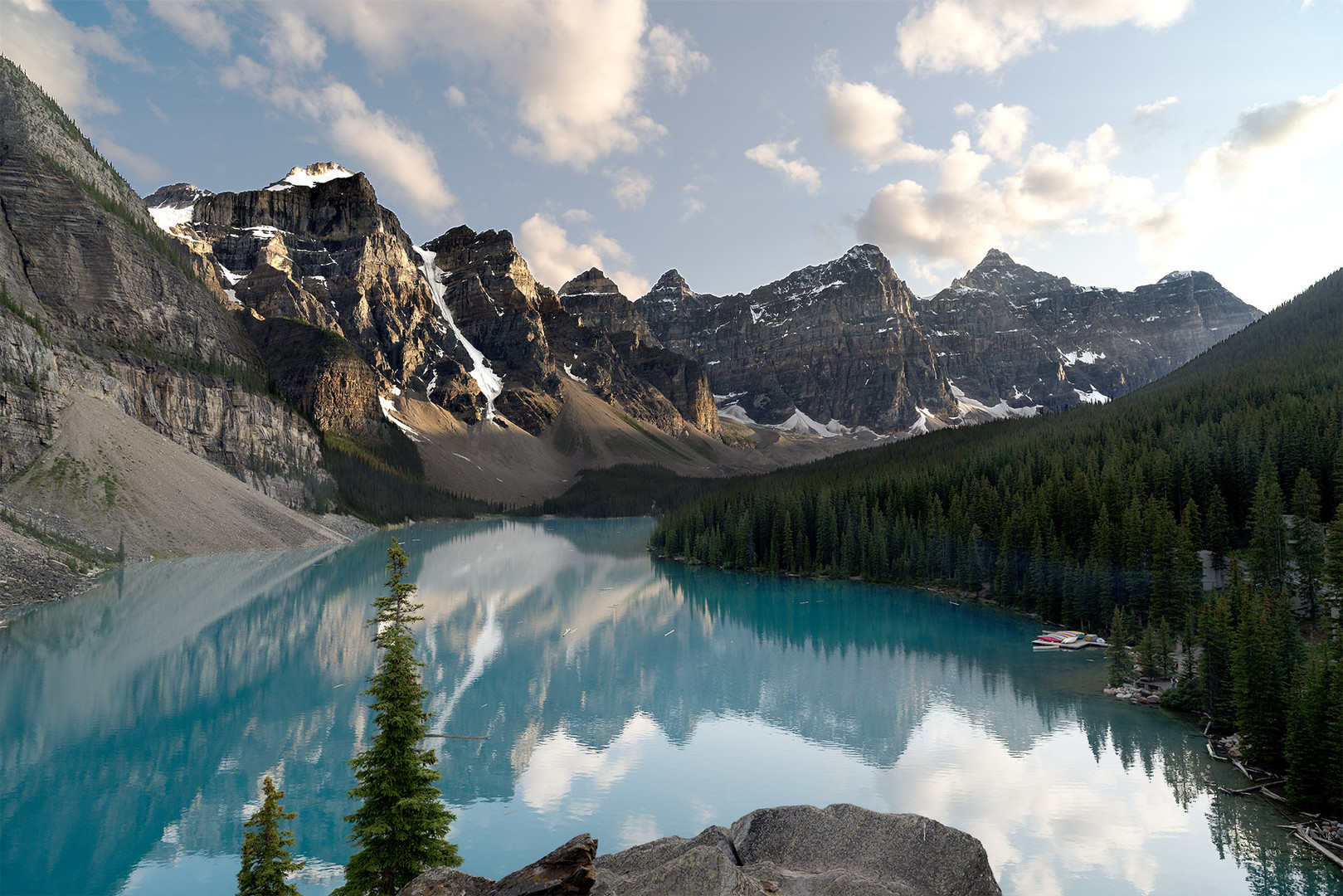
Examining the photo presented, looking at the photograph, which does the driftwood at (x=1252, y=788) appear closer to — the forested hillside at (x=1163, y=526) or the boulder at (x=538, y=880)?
the forested hillside at (x=1163, y=526)

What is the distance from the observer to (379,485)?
14800 centimetres

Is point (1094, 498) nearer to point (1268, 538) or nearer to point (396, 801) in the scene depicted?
point (1268, 538)

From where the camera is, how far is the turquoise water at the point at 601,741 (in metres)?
17.5

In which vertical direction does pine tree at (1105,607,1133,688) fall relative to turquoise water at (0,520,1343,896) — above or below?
above

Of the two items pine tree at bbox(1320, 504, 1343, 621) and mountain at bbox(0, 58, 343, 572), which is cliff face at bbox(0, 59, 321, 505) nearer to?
mountain at bbox(0, 58, 343, 572)

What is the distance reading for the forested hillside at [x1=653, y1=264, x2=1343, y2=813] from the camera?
21.6 meters

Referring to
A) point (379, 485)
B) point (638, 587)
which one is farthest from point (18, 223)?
point (638, 587)

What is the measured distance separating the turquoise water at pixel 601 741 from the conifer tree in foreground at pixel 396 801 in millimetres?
5178

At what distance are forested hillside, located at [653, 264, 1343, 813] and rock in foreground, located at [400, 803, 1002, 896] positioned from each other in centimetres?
1468

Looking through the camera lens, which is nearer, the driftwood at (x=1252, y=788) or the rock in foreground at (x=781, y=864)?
the rock in foreground at (x=781, y=864)

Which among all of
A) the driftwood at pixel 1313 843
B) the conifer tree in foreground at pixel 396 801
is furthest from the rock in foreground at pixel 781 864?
the driftwood at pixel 1313 843

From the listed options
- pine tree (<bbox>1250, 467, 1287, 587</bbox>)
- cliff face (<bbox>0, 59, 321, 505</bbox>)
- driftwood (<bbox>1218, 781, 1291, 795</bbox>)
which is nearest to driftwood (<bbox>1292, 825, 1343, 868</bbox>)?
driftwood (<bbox>1218, 781, 1291, 795</bbox>)

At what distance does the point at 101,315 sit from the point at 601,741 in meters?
99.8

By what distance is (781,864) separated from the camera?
938cm
